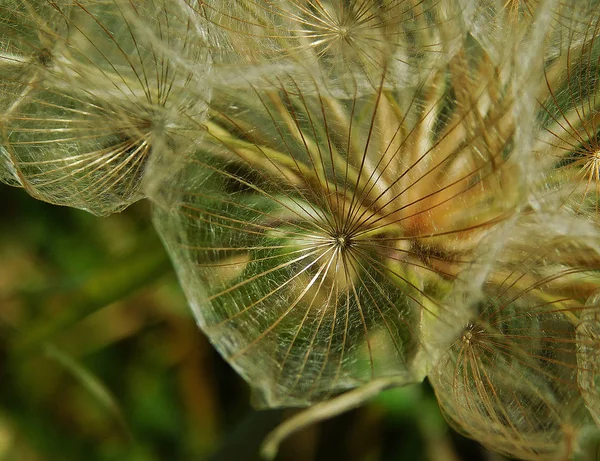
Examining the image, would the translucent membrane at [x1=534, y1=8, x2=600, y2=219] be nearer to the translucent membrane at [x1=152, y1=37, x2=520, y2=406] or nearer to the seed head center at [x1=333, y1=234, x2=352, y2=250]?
the translucent membrane at [x1=152, y1=37, x2=520, y2=406]

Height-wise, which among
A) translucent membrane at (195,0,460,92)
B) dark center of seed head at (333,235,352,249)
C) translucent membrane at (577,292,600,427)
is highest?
translucent membrane at (195,0,460,92)

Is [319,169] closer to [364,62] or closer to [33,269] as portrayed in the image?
[364,62]

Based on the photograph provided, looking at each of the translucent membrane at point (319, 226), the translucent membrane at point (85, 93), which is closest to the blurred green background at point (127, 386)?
the translucent membrane at point (85, 93)

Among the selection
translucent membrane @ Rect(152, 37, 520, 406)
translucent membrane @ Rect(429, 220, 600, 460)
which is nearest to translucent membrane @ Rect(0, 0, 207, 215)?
translucent membrane @ Rect(152, 37, 520, 406)

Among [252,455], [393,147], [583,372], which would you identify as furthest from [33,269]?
[583,372]

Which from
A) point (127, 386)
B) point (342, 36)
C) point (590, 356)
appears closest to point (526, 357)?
point (590, 356)

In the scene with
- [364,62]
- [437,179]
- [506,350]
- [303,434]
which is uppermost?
[364,62]

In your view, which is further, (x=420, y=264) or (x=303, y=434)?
(x=303, y=434)
